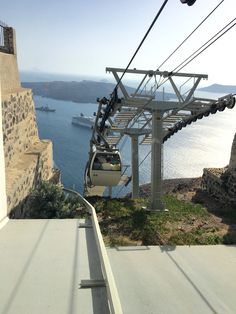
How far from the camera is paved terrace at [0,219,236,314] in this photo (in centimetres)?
639

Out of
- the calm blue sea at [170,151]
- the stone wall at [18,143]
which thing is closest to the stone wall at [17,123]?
the stone wall at [18,143]

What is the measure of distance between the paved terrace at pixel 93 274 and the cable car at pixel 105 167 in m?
10.6

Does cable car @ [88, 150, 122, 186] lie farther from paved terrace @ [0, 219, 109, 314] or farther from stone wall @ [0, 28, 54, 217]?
paved terrace @ [0, 219, 109, 314]

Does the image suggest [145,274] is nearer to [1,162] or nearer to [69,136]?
[1,162]

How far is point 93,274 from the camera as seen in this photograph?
7320 mm

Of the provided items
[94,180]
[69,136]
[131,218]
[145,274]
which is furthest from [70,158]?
[145,274]

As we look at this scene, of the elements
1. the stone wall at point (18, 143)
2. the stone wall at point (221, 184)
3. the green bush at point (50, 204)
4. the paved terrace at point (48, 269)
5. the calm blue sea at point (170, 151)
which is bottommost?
the calm blue sea at point (170, 151)

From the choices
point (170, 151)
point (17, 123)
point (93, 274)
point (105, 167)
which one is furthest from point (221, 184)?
point (170, 151)

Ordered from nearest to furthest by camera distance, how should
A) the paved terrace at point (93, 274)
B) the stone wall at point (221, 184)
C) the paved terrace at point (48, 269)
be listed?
the paved terrace at point (48, 269)
the paved terrace at point (93, 274)
the stone wall at point (221, 184)

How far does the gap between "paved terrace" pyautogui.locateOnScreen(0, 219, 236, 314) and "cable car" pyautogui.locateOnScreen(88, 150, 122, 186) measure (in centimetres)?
1060

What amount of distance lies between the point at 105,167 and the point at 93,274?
14.7 m

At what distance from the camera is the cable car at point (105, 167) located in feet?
72.0

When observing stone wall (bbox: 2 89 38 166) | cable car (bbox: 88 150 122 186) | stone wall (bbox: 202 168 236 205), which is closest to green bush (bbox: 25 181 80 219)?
stone wall (bbox: 2 89 38 166)

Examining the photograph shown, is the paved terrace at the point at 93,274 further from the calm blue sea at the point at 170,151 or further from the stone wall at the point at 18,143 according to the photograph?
the calm blue sea at the point at 170,151
